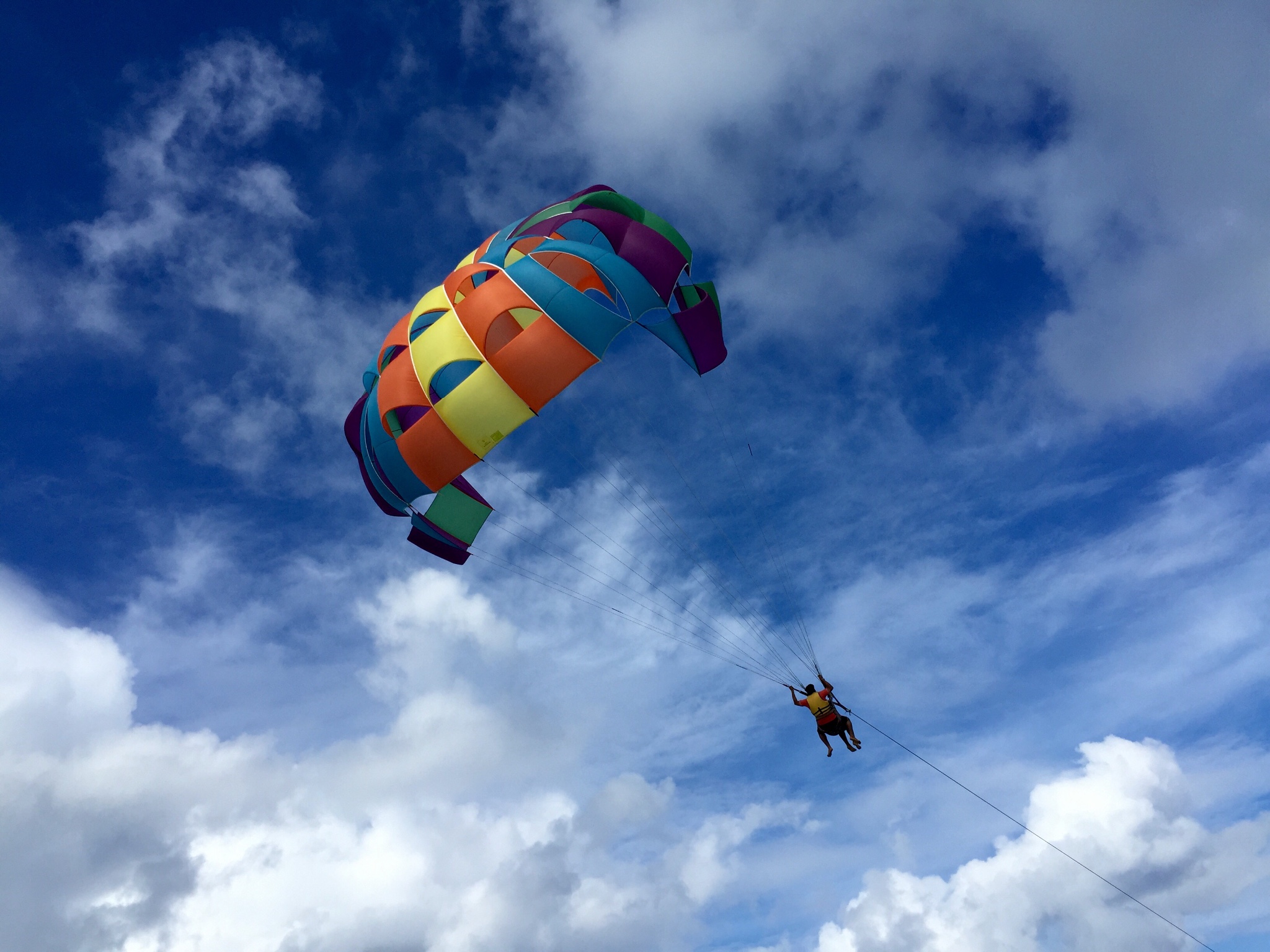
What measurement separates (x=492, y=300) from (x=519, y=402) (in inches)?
88.6

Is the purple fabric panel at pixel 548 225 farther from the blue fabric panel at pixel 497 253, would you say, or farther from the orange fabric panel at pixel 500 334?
the orange fabric panel at pixel 500 334

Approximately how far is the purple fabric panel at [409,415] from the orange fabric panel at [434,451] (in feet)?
1.10

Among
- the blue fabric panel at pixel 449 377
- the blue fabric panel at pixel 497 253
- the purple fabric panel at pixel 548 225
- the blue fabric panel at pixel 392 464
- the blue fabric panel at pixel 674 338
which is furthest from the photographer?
the blue fabric panel at pixel 674 338

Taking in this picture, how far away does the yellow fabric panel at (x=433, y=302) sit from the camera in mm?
18781

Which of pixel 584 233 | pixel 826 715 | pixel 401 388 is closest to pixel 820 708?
pixel 826 715

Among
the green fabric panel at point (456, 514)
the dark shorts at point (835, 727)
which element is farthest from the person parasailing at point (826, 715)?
the green fabric panel at point (456, 514)

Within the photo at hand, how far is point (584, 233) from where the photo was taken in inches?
759

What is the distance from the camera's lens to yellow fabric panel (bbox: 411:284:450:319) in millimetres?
18781

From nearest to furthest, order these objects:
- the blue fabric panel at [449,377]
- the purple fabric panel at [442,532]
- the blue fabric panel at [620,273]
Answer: the blue fabric panel at [449,377] < the blue fabric panel at [620,273] < the purple fabric panel at [442,532]

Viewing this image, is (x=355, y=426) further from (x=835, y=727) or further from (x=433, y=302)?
(x=835, y=727)

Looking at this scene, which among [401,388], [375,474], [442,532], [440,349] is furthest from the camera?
[442,532]

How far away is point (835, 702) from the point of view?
60.3 ft

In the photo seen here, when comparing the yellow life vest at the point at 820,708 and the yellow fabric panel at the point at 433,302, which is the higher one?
the yellow fabric panel at the point at 433,302

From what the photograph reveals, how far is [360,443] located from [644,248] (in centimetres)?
821
